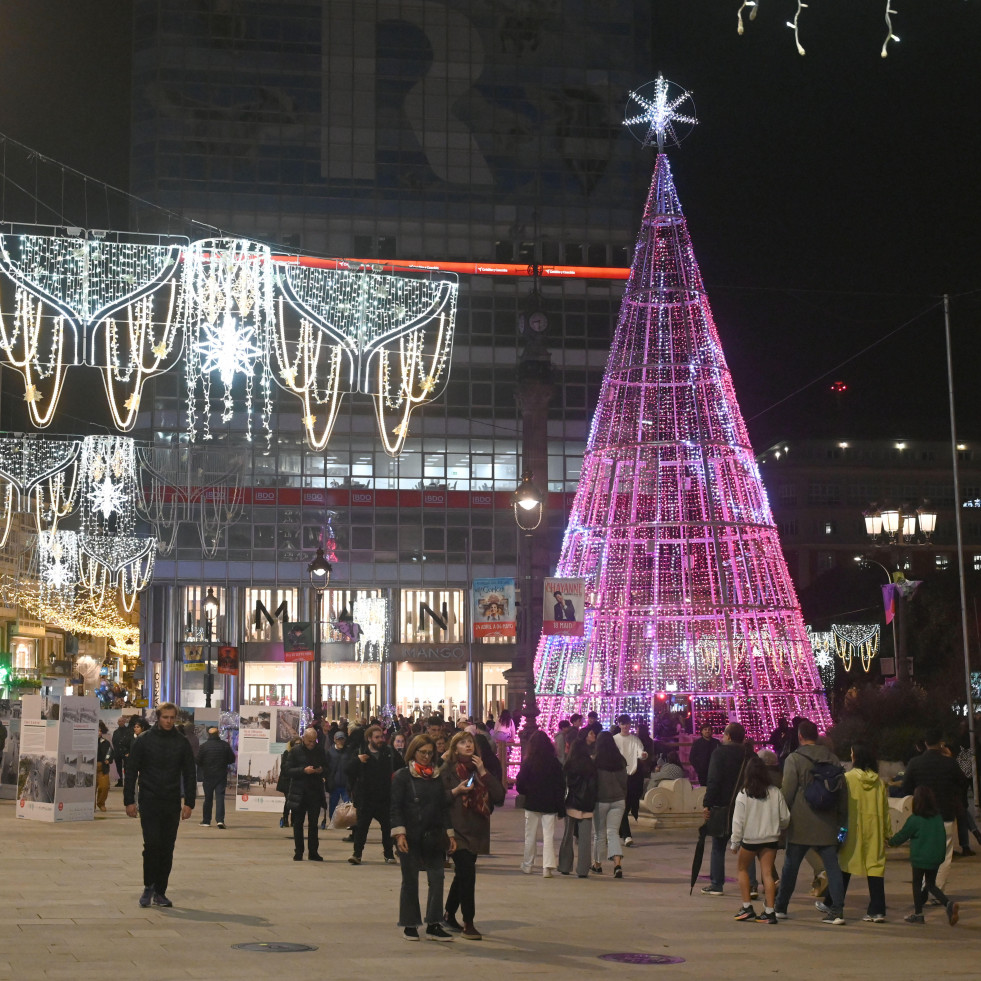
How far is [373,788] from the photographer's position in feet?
62.2

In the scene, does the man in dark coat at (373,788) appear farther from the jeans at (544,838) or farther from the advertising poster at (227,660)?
the advertising poster at (227,660)

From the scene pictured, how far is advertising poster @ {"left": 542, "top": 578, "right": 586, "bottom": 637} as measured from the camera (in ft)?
90.6

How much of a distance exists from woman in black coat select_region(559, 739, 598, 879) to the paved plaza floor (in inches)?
12.7

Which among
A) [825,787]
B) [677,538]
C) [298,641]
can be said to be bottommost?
[825,787]

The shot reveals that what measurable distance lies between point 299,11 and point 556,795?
57.5m

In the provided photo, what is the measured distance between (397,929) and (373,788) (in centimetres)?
651

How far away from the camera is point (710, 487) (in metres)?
28.9

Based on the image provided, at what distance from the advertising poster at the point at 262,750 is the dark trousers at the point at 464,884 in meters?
13.4

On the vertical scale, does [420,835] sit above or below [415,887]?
above

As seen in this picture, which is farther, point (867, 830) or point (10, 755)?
point (10, 755)

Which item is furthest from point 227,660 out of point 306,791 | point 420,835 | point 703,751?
point 420,835

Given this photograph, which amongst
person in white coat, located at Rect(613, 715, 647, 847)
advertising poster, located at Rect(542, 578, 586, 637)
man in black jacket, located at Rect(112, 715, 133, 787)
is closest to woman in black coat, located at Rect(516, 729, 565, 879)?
person in white coat, located at Rect(613, 715, 647, 847)

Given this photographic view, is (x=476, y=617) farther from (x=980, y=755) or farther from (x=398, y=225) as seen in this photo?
(x=398, y=225)

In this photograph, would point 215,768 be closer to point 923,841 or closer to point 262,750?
point 262,750
